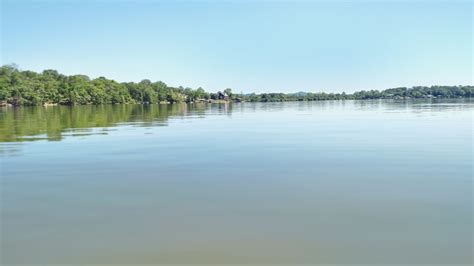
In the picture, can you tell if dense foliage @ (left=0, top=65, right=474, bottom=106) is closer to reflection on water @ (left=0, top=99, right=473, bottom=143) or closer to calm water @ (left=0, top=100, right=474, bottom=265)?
reflection on water @ (left=0, top=99, right=473, bottom=143)

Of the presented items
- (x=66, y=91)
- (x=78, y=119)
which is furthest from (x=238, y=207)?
(x=66, y=91)

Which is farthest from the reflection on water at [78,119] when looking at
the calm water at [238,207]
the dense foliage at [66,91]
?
the dense foliage at [66,91]

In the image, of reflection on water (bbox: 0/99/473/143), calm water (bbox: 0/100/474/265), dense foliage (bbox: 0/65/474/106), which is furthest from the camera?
dense foliage (bbox: 0/65/474/106)

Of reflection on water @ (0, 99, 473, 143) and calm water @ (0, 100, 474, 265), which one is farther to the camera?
reflection on water @ (0, 99, 473, 143)

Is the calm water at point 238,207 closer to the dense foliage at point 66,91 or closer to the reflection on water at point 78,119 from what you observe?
the reflection on water at point 78,119

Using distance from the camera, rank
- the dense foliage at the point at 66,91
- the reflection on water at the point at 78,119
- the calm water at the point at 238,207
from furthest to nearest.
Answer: the dense foliage at the point at 66,91 < the reflection on water at the point at 78,119 < the calm water at the point at 238,207

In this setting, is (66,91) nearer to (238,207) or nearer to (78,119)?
(78,119)

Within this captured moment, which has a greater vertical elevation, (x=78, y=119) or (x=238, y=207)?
(x=78, y=119)

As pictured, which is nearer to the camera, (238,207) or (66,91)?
(238,207)

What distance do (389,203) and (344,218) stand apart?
57.2 inches

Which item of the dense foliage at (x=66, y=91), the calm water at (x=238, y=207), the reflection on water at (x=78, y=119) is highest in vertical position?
the dense foliage at (x=66, y=91)

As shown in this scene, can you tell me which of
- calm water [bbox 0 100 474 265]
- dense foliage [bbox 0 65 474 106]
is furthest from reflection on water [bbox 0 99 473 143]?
dense foliage [bbox 0 65 474 106]

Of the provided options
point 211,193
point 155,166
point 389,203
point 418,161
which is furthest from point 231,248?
point 418,161

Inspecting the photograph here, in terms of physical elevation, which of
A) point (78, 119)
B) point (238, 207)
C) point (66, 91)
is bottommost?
point (238, 207)
